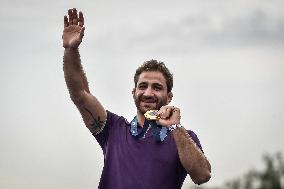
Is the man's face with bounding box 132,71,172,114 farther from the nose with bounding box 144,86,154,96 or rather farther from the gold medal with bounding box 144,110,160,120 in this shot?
the gold medal with bounding box 144,110,160,120

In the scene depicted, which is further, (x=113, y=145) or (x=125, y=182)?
Result: (x=113, y=145)

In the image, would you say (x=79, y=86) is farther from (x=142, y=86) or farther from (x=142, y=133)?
(x=142, y=133)

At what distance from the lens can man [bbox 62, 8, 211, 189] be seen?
5.44 m

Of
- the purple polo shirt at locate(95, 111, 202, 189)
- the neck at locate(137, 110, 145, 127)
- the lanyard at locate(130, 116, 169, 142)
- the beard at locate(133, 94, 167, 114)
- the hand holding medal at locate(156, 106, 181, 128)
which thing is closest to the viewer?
the hand holding medal at locate(156, 106, 181, 128)

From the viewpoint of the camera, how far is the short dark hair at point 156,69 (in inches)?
247

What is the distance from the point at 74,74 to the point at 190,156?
1.60 m

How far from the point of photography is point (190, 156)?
17.8ft

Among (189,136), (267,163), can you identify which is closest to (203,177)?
(189,136)

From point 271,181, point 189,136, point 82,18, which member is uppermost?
point 271,181

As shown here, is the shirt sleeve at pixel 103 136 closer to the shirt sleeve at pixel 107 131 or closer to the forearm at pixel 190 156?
the shirt sleeve at pixel 107 131

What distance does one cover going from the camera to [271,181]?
5706 cm

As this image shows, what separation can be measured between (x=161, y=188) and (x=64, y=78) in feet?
5.36

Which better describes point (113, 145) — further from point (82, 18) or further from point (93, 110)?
point (82, 18)

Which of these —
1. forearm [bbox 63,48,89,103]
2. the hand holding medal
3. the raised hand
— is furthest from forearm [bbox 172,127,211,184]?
the raised hand
